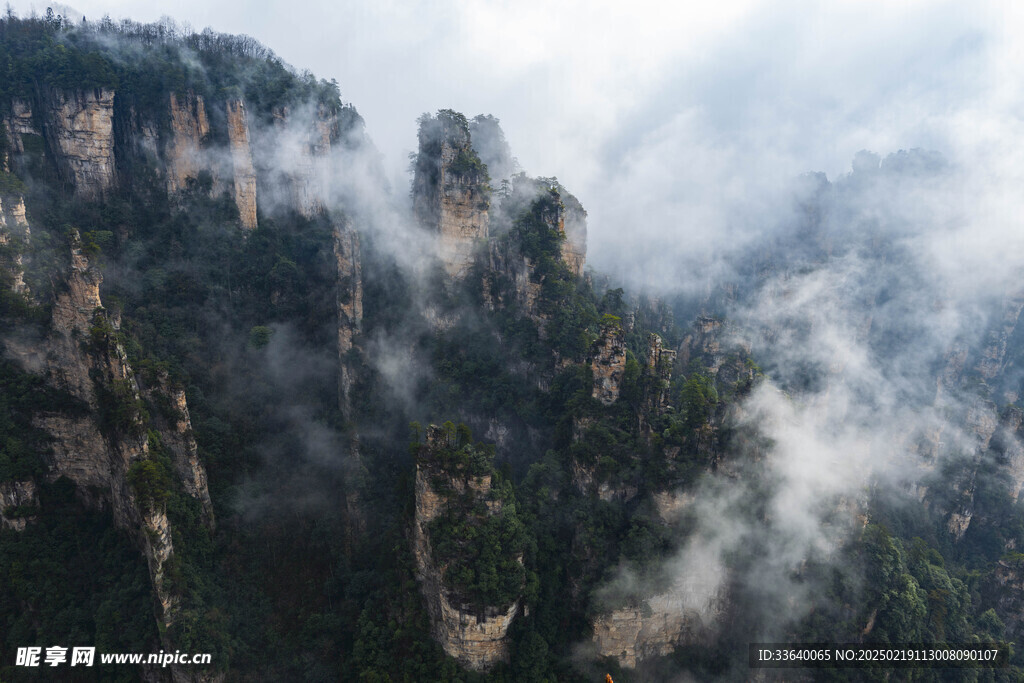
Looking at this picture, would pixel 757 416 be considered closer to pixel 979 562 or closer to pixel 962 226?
pixel 979 562

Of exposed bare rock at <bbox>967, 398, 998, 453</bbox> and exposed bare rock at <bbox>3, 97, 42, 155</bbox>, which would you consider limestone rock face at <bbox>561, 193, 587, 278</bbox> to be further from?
exposed bare rock at <bbox>3, 97, 42, 155</bbox>

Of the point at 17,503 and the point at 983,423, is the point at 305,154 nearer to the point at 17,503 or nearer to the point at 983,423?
the point at 17,503

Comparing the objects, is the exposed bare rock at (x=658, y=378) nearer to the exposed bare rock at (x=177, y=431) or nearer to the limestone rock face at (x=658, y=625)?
the limestone rock face at (x=658, y=625)

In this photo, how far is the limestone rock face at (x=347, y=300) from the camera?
4544 cm

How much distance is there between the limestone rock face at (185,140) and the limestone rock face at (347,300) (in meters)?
15.6

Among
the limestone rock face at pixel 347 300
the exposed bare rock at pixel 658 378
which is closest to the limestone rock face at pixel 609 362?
the exposed bare rock at pixel 658 378

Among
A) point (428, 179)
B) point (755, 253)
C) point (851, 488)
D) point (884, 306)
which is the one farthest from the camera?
point (755, 253)

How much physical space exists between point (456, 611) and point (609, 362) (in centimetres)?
1653

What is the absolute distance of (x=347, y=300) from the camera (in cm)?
4562

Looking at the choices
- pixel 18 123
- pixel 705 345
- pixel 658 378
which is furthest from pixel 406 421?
pixel 18 123

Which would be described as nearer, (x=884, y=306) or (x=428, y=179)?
(x=428, y=179)

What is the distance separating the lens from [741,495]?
110 feet

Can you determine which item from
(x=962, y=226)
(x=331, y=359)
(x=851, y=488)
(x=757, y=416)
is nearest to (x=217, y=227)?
(x=331, y=359)

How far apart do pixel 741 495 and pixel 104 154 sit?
53112mm
